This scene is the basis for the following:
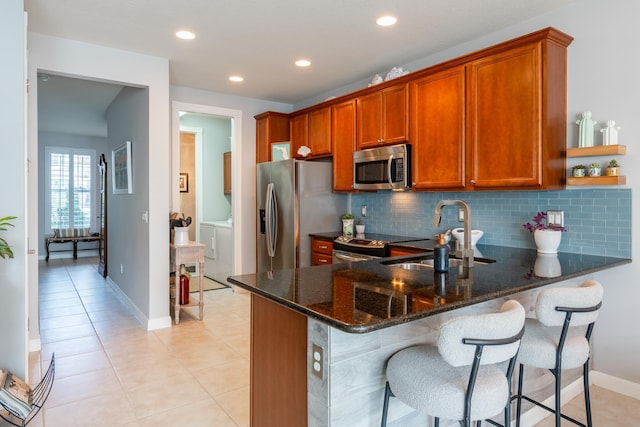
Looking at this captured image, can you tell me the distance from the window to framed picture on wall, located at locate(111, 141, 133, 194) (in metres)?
4.07

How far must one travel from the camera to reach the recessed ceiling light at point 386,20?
300cm

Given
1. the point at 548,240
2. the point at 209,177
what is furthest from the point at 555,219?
the point at 209,177

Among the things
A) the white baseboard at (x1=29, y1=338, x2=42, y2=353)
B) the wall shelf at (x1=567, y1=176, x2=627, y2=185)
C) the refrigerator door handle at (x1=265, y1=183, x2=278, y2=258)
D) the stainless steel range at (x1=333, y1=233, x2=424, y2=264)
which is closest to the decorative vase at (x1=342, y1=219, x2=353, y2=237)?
the stainless steel range at (x1=333, y1=233, x2=424, y2=264)

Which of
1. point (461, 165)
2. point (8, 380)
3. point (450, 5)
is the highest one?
point (450, 5)

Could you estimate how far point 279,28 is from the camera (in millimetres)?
3199

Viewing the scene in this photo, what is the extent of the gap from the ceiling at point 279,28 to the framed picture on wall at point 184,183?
276 cm

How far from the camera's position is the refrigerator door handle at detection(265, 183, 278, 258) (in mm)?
4680

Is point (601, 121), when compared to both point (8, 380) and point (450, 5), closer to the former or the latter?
point (450, 5)

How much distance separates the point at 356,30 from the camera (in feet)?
10.6

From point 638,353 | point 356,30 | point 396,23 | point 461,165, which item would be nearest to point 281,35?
point 356,30

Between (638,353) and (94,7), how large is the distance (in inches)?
172

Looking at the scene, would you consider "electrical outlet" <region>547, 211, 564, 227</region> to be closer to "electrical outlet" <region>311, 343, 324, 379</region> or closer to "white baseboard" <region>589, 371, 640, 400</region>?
"white baseboard" <region>589, 371, 640, 400</region>

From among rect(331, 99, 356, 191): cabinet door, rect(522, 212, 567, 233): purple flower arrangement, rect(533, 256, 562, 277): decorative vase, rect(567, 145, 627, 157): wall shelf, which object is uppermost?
rect(331, 99, 356, 191): cabinet door

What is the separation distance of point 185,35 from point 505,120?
2634 mm
